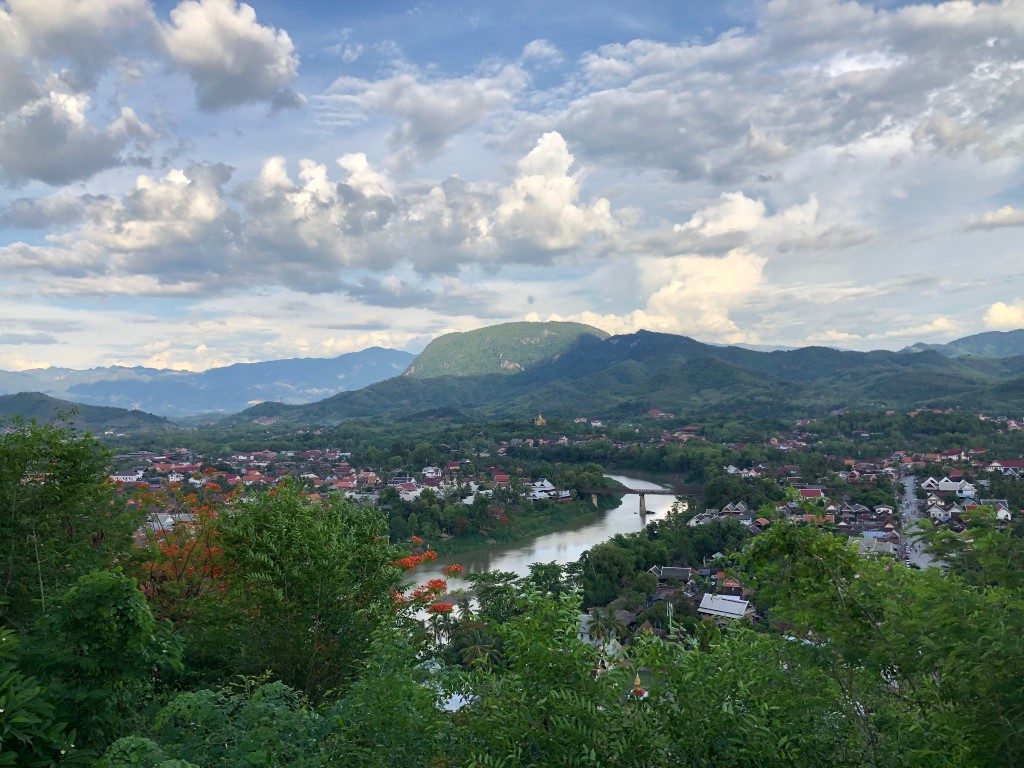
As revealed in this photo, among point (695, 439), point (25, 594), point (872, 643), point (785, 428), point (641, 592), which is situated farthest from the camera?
point (785, 428)

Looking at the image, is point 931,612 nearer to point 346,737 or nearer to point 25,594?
point 346,737

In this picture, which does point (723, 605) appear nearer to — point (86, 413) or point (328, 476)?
point (328, 476)

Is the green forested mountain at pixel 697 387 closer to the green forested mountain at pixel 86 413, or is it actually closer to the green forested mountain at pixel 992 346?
the green forested mountain at pixel 86 413

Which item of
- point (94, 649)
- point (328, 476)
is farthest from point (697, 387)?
point (94, 649)

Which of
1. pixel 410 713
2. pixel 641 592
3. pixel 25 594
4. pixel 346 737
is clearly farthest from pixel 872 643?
pixel 641 592

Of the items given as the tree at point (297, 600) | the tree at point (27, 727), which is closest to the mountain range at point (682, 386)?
the tree at point (297, 600)
